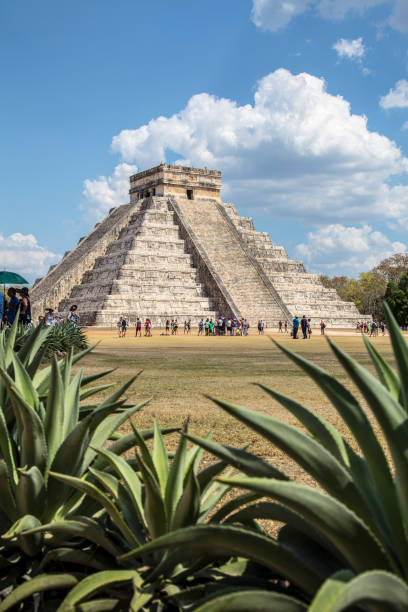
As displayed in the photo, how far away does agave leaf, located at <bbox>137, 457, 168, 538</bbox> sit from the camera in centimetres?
202

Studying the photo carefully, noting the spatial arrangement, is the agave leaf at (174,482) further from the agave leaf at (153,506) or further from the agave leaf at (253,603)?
the agave leaf at (253,603)

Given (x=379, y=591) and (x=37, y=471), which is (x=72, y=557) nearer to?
(x=37, y=471)

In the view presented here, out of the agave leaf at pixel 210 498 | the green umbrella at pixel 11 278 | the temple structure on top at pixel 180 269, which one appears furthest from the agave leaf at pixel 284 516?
the temple structure on top at pixel 180 269

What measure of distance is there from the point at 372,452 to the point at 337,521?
0.22 meters

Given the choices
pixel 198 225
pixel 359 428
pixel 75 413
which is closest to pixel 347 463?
pixel 359 428

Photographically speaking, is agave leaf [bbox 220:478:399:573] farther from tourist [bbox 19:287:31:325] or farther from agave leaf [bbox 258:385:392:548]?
tourist [bbox 19:287:31:325]

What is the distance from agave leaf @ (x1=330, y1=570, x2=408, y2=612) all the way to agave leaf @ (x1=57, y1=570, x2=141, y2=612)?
90 centimetres

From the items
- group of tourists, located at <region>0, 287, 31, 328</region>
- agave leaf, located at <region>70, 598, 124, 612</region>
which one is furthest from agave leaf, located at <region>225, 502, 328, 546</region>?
group of tourists, located at <region>0, 287, 31, 328</region>

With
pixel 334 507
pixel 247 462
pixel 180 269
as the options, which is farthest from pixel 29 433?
pixel 180 269

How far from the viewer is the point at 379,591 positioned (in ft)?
4.42

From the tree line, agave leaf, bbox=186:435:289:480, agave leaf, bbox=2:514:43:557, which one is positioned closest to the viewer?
agave leaf, bbox=186:435:289:480

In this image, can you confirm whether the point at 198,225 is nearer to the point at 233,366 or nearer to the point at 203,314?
the point at 203,314

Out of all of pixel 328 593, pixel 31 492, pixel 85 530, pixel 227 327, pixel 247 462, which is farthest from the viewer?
pixel 227 327

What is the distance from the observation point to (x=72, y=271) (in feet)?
139
